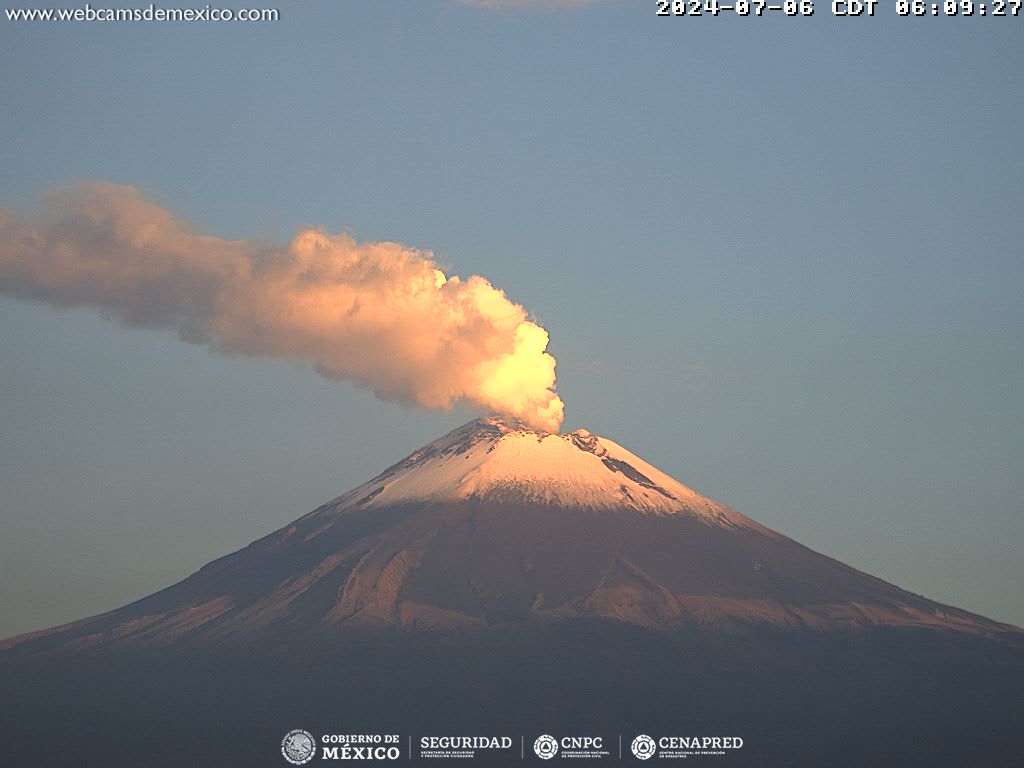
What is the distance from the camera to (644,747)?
162125 millimetres

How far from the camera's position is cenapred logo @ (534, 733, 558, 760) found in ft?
533

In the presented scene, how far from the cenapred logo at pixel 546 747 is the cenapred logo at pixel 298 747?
18.9 meters

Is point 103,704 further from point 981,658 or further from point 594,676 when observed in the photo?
point 981,658

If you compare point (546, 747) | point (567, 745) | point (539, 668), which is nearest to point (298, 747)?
point (546, 747)

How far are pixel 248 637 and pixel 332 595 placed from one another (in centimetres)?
923

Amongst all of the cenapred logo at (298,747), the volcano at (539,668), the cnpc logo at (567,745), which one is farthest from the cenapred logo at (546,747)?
the cenapred logo at (298,747)

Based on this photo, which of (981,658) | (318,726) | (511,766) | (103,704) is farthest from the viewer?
(981,658)

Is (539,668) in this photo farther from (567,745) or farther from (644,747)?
(644,747)

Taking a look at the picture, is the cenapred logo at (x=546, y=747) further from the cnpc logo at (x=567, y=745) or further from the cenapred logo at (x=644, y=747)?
the cenapred logo at (x=644, y=747)

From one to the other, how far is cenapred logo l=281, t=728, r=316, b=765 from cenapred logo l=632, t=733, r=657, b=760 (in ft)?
89.0

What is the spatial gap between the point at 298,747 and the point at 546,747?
70.1ft

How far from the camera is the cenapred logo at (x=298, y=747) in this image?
162875 millimetres

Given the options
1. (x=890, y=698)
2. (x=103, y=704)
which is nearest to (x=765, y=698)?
(x=890, y=698)

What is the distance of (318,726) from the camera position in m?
170
